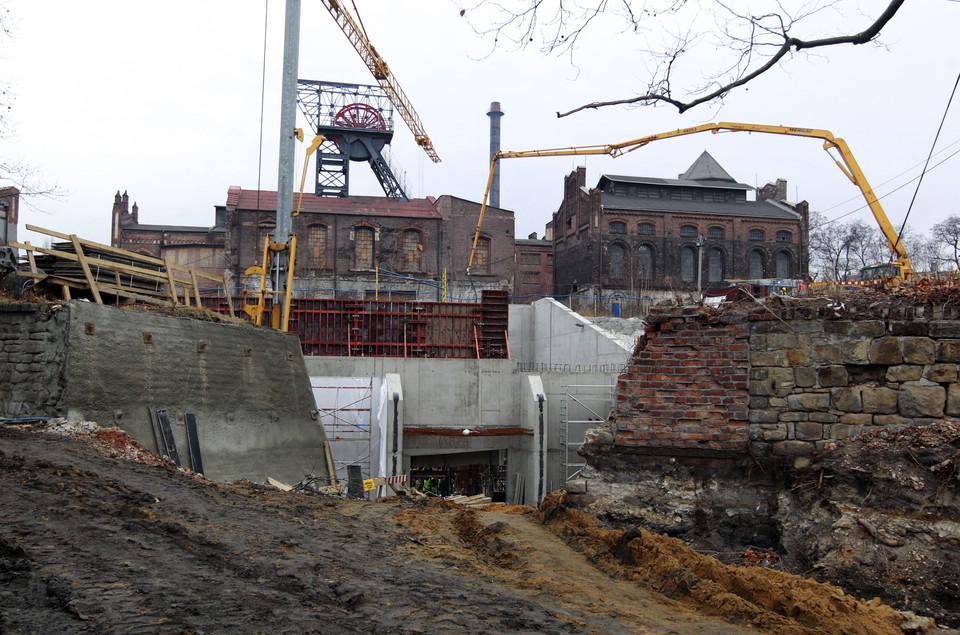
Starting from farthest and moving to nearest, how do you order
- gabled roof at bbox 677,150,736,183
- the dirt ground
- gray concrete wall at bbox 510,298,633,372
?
1. gabled roof at bbox 677,150,736,183
2. gray concrete wall at bbox 510,298,633,372
3. the dirt ground

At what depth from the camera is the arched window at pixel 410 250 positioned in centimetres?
3903

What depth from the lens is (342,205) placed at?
3925 centimetres

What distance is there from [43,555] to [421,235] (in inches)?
1406

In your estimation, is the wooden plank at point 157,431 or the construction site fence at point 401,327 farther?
the construction site fence at point 401,327

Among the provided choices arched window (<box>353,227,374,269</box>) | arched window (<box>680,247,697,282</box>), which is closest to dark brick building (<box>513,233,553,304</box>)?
arched window (<box>680,247,697,282</box>)

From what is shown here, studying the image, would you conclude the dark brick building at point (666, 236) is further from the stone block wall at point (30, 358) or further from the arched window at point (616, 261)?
the stone block wall at point (30, 358)

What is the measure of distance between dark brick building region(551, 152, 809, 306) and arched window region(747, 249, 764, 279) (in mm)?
63

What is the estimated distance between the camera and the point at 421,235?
1548 inches

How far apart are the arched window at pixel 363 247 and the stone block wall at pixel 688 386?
32663 millimetres

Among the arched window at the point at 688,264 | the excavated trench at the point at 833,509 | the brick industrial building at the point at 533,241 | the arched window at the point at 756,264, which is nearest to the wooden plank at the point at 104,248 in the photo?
the excavated trench at the point at 833,509

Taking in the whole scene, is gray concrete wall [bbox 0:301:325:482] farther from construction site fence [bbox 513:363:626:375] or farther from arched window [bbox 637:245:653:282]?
arched window [bbox 637:245:653:282]

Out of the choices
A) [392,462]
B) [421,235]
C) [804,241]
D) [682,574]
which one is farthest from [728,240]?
[682,574]

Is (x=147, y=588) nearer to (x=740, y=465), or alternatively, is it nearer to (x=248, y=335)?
(x=740, y=465)

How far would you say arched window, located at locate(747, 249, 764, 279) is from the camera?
45.3 m
